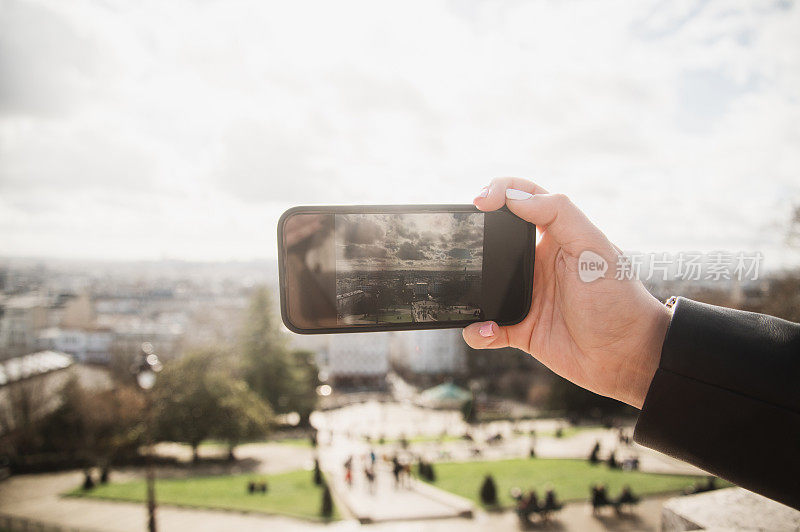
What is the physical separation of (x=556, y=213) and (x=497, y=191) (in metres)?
0.27

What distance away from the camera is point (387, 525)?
12.5 metres

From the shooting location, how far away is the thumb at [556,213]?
72.2 inches

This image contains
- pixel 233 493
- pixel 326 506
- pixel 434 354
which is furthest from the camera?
pixel 434 354

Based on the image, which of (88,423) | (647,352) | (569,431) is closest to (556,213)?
(647,352)

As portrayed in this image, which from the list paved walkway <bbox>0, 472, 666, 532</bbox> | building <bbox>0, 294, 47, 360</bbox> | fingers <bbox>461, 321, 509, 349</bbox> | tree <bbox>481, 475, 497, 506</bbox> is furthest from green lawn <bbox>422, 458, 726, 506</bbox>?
building <bbox>0, 294, 47, 360</bbox>

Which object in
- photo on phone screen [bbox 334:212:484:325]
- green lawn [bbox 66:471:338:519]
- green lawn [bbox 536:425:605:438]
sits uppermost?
photo on phone screen [bbox 334:212:484:325]

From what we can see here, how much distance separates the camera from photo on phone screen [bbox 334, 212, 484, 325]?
5.82ft

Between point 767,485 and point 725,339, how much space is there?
44 cm

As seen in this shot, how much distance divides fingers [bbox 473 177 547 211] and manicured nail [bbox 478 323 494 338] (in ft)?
1.66

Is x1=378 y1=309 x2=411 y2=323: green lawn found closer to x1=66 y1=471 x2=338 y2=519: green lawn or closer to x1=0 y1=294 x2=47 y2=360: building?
x1=66 y1=471 x2=338 y2=519: green lawn

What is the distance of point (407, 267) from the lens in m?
1.82

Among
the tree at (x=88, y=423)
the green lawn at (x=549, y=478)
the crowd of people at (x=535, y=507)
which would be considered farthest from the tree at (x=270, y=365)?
the crowd of people at (x=535, y=507)

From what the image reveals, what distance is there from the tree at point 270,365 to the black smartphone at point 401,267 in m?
28.8

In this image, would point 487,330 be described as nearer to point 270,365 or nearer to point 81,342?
point 270,365
